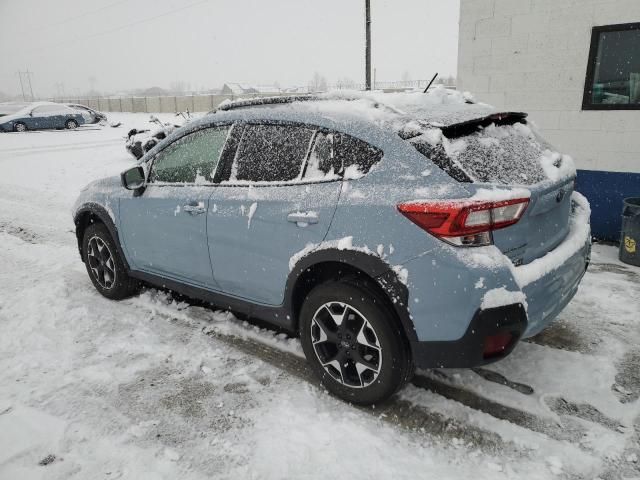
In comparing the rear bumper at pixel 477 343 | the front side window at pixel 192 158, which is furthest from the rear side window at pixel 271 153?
the rear bumper at pixel 477 343

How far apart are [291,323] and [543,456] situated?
1575mm

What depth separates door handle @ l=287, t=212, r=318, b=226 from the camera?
104 inches

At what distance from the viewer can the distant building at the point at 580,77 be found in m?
5.42

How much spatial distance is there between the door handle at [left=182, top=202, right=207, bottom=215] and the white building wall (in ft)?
15.5

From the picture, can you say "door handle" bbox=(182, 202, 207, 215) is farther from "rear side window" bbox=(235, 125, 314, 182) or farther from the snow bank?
the snow bank

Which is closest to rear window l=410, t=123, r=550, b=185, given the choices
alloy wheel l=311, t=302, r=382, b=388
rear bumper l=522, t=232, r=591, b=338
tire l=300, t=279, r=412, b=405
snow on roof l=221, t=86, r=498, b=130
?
snow on roof l=221, t=86, r=498, b=130

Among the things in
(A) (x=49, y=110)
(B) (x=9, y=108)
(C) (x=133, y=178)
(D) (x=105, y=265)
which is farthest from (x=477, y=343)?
(B) (x=9, y=108)

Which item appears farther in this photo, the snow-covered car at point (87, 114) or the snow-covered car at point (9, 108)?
the snow-covered car at point (87, 114)

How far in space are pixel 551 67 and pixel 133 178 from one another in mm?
5178

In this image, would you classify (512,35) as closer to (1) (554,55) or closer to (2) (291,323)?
(1) (554,55)

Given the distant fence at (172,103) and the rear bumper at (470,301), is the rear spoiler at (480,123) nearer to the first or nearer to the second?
the rear bumper at (470,301)

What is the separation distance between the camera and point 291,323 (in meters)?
2.99

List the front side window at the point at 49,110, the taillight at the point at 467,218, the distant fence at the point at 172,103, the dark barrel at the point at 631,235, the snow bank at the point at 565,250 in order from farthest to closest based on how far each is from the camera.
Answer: the distant fence at the point at 172,103 → the front side window at the point at 49,110 → the dark barrel at the point at 631,235 → the snow bank at the point at 565,250 → the taillight at the point at 467,218

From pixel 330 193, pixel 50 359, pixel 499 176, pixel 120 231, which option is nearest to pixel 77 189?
pixel 120 231
